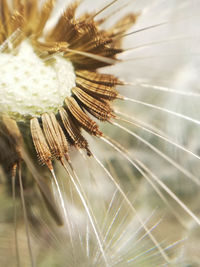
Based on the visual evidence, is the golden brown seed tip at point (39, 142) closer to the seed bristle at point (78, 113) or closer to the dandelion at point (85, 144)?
the dandelion at point (85, 144)

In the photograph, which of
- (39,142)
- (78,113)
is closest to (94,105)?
(78,113)

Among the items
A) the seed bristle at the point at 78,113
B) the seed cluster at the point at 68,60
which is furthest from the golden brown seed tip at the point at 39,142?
the seed bristle at the point at 78,113

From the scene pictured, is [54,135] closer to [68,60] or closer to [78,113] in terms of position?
[78,113]

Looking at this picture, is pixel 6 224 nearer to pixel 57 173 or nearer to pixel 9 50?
pixel 57 173

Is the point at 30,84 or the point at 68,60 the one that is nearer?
the point at 30,84

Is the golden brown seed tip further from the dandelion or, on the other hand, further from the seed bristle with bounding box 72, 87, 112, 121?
the seed bristle with bounding box 72, 87, 112, 121

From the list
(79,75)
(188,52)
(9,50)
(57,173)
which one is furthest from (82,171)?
(188,52)

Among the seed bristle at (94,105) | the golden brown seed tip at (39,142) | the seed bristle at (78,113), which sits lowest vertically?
the golden brown seed tip at (39,142)
